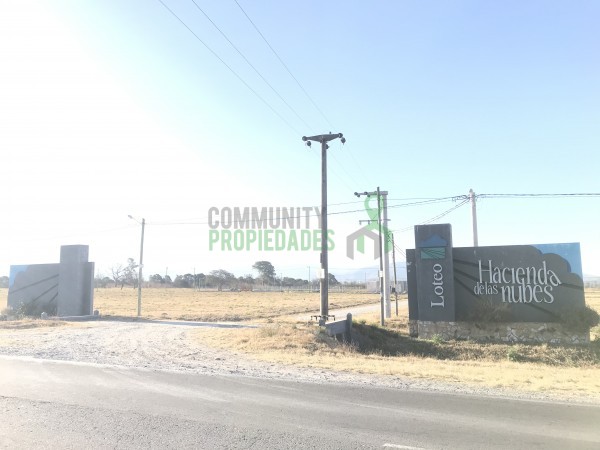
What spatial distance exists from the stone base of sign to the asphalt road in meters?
14.8

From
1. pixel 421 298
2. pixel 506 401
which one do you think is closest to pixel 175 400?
pixel 506 401

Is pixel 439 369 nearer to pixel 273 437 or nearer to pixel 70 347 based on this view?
pixel 273 437

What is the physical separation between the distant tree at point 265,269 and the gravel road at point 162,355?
5202 inches

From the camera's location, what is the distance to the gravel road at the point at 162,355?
1038 centimetres

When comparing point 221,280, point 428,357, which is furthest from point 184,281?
point 428,357

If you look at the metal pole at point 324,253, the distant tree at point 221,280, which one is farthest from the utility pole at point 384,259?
the distant tree at point 221,280

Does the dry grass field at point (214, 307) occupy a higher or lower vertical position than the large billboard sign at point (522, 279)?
lower

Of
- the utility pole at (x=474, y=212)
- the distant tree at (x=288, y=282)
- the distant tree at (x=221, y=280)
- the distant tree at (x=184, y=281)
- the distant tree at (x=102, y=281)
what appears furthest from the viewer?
the distant tree at (x=288, y=282)

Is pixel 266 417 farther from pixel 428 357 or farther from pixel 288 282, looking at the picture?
pixel 288 282

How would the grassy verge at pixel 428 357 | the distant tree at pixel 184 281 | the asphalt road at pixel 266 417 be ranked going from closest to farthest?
the asphalt road at pixel 266 417 < the grassy verge at pixel 428 357 < the distant tree at pixel 184 281

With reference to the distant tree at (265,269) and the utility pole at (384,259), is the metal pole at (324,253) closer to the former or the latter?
the utility pole at (384,259)

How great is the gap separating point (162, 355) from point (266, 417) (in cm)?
842

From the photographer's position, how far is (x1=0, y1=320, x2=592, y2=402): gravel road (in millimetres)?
10384

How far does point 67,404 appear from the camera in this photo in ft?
25.5
